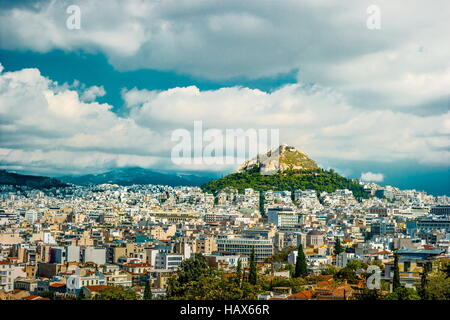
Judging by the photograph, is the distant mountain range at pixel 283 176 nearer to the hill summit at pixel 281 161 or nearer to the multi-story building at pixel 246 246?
the hill summit at pixel 281 161

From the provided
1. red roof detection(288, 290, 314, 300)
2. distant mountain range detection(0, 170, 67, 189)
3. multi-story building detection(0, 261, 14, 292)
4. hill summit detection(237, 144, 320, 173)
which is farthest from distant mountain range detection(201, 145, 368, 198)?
red roof detection(288, 290, 314, 300)

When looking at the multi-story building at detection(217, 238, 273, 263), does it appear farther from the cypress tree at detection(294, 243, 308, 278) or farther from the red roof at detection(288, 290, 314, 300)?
the red roof at detection(288, 290, 314, 300)

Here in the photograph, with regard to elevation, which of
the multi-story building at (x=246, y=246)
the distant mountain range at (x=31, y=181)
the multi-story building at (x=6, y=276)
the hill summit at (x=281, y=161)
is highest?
the hill summit at (x=281, y=161)

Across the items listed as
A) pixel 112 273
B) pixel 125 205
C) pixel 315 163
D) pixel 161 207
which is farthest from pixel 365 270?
pixel 315 163

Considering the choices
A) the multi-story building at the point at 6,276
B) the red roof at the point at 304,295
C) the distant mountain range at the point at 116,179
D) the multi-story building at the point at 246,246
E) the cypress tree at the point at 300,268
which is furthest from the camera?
the distant mountain range at the point at 116,179

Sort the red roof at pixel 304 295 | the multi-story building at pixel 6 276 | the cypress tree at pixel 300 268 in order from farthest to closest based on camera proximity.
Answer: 1. the cypress tree at pixel 300 268
2. the multi-story building at pixel 6 276
3. the red roof at pixel 304 295

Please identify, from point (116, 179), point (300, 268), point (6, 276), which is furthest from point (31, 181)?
point (300, 268)

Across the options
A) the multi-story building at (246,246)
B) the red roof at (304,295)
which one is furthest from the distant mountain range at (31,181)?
the red roof at (304,295)
